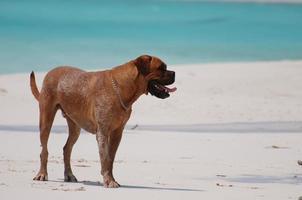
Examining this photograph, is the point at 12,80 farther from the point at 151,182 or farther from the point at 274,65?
the point at 151,182

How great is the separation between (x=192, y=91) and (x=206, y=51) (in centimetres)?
1526

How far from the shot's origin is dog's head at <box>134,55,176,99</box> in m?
11.5

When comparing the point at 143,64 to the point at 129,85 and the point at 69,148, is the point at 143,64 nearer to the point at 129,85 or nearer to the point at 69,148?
the point at 129,85

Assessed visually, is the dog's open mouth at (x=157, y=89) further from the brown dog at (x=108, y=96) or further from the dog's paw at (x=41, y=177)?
the dog's paw at (x=41, y=177)

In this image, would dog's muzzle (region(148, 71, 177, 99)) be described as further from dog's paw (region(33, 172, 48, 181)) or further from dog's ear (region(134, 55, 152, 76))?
dog's paw (region(33, 172, 48, 181))

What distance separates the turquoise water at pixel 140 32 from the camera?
35.2 m

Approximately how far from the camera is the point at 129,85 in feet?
37.9

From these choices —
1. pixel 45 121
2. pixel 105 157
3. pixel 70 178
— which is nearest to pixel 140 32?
pixel 45 121

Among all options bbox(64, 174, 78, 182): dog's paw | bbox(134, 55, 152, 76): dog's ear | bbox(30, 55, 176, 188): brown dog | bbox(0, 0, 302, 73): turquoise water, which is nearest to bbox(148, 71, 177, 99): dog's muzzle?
bbox(30, 55, 176, 188): brown dog

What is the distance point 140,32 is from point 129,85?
35.2 m

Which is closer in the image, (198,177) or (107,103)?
(107,103)

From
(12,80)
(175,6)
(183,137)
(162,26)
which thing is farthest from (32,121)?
(175,6)

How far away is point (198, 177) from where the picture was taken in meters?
12.4

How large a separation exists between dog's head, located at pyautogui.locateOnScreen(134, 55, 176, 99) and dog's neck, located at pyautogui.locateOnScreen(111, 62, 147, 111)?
58 millimetres
